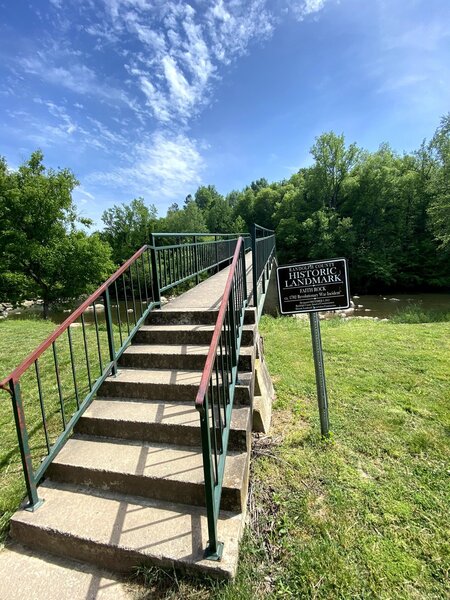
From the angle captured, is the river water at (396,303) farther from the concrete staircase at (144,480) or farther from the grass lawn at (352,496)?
the concrete staircase at (144,480)

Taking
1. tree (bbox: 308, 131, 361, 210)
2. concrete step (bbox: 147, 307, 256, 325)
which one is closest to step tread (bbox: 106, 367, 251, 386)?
concrete step (bbox: 147, 307, 256, 325)

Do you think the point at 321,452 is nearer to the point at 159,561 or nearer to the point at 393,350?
the point at 159,561

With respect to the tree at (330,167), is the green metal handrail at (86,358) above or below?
below

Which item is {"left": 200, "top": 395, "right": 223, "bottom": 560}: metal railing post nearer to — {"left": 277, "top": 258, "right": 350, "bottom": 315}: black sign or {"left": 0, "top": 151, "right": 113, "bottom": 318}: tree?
{"left": 277, "top": 258, "right": 350, "bottom": 315}: black sign

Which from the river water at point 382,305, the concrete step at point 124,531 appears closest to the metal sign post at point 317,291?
the concrete step at point 124,531

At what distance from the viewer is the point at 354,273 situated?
23750 millimetres

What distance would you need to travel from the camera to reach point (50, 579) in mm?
1838

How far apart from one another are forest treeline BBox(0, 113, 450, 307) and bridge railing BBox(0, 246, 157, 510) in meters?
9.65

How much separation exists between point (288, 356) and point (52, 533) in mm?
4085

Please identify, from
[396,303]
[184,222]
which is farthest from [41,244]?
[184,222]

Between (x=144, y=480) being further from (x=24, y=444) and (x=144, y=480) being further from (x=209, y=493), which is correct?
(x=24, y=444)

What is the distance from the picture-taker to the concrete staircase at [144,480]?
1.87 meters

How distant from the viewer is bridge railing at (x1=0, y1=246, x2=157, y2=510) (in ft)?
6.82

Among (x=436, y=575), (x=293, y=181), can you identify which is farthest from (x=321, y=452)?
(x=293, y=181)
